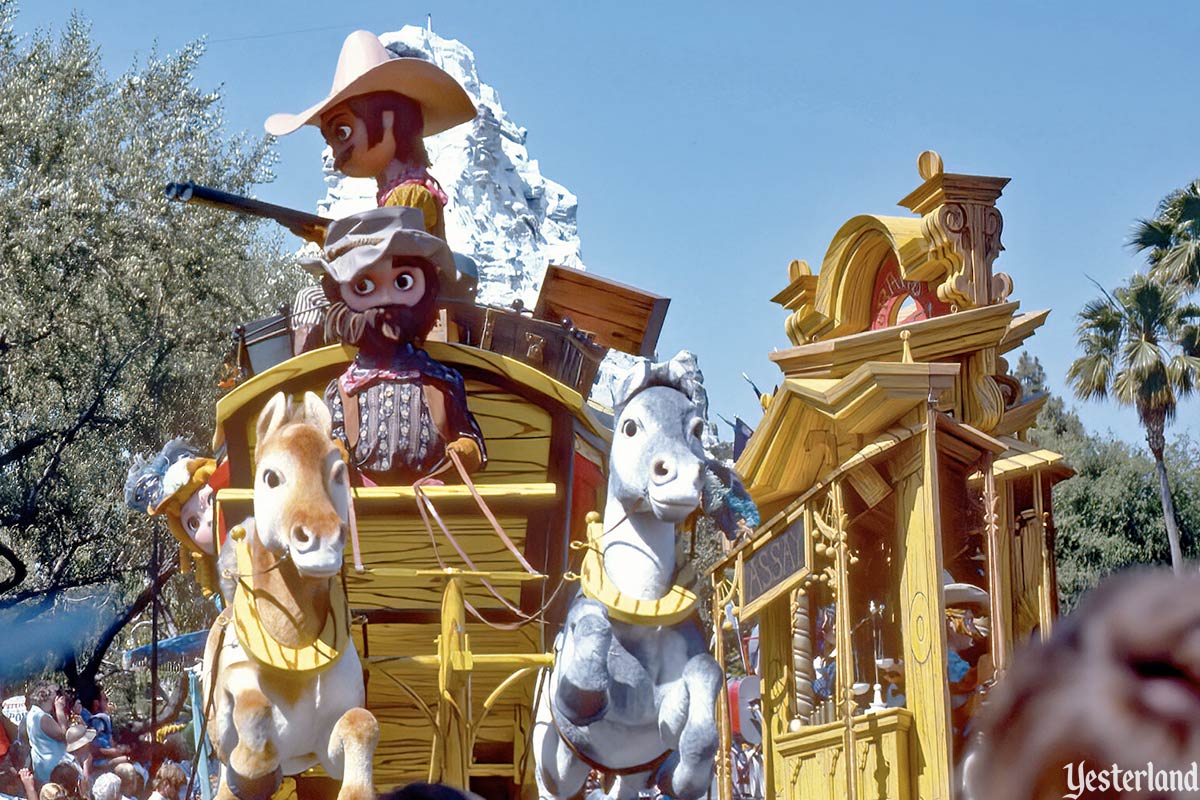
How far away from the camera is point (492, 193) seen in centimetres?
6812

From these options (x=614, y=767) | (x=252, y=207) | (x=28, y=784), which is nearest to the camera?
(x=614, y=767)

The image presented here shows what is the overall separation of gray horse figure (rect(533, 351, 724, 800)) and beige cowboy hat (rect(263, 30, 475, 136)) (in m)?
3.38

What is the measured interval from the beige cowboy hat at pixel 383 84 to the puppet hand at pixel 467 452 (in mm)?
2464

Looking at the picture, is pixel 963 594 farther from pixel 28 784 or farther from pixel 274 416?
pixel 28 784

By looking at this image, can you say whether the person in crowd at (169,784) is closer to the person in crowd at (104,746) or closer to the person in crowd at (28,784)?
the person in crowd at (28,784)

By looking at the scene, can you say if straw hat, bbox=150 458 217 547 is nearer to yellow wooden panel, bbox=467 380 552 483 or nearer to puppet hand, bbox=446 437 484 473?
yellow wooden panel, bbox=467 380 552 483

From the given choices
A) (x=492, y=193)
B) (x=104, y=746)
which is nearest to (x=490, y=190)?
(x=492, y=193)

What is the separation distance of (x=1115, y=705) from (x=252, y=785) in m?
6.63

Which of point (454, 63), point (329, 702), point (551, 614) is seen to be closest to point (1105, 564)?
point (551, 614)

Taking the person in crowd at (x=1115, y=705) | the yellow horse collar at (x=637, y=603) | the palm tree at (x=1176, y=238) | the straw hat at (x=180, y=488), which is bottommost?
the person in crowd at (x=1115, y=705)

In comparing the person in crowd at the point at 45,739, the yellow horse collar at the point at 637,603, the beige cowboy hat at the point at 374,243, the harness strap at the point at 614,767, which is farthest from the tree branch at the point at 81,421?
the harness strap at the point at 614,767

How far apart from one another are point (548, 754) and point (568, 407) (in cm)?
224

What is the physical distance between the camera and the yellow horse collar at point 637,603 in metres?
7.21

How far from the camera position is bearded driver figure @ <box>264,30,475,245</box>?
1002cm
